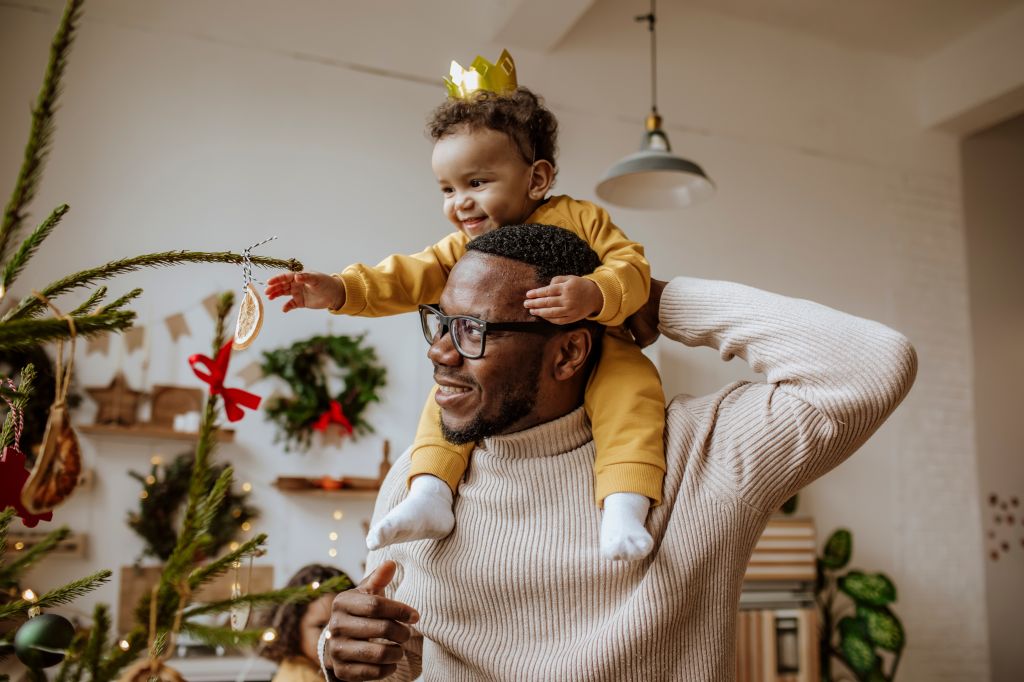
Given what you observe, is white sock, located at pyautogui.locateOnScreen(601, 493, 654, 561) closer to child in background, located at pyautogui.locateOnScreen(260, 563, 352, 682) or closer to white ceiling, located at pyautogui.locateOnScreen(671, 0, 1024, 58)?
child in background, located at pyautogui.locateOnScreen(260, 563, 352, 682)

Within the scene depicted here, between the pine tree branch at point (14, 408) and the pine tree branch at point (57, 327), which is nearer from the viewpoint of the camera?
the pine tree branch at point (57, 327)

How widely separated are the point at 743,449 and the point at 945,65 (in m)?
5.98

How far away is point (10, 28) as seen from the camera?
4219 millimetres

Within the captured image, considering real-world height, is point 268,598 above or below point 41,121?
below

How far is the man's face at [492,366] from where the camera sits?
1354 millimetres

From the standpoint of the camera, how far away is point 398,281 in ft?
5.05

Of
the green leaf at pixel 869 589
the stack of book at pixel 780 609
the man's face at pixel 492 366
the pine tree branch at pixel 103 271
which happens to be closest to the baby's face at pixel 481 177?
the man's face at pixel 492 366

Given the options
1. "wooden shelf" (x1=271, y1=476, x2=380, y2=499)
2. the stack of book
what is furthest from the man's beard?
the stack of book

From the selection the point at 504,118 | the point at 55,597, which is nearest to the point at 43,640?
the point at 55,597

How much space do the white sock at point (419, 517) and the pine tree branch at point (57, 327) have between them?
0.65 m

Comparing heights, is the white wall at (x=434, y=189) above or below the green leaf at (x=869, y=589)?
above

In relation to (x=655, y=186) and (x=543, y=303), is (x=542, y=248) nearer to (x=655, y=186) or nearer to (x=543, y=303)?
(x=543, y=303)

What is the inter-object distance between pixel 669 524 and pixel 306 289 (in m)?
0.67

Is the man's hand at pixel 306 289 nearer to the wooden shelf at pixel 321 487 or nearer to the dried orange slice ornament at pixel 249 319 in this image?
the dried orange slice ornament at pixel 249 319
